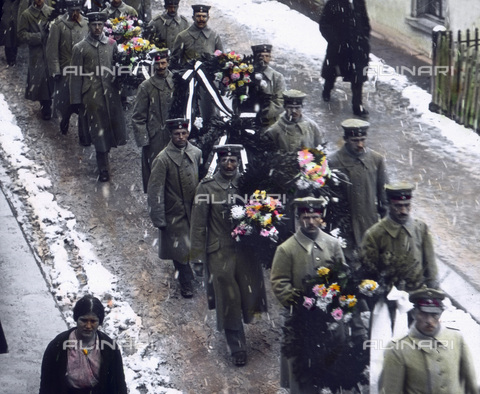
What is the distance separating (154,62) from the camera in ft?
45.0

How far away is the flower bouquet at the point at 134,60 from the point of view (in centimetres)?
1431

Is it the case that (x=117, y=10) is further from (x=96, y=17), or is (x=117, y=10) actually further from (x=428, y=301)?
(x=428, y=301)

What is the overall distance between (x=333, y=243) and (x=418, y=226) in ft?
2.62

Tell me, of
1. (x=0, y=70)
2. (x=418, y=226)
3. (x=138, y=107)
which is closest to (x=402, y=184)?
(x=418, y=226)

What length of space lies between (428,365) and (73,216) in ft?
19.5

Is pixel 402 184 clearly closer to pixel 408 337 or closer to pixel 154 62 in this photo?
pixel 408 337

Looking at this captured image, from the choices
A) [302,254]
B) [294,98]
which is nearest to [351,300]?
[302,254]

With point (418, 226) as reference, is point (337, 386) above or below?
below

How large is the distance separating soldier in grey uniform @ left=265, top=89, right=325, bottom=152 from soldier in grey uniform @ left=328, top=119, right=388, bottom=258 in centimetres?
79

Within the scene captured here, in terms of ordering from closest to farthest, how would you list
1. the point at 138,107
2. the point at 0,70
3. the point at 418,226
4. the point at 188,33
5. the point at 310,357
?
the point at 310,357 → the point at 418,226 → the point at 138,107 → the point at 188,33 → the point at 0,70

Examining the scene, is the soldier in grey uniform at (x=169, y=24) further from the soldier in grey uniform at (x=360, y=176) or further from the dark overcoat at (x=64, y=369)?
the dark overcoat at (x=64, y=369)

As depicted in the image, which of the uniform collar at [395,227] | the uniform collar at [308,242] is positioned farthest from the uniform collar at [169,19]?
the uniform collar at [308,242]

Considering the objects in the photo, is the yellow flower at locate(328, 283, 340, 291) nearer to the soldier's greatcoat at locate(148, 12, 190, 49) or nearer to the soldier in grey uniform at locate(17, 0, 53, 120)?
the soldier's greatcoat at locate(148, 12, 190, 49)

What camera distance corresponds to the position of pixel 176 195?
39.7 ft
